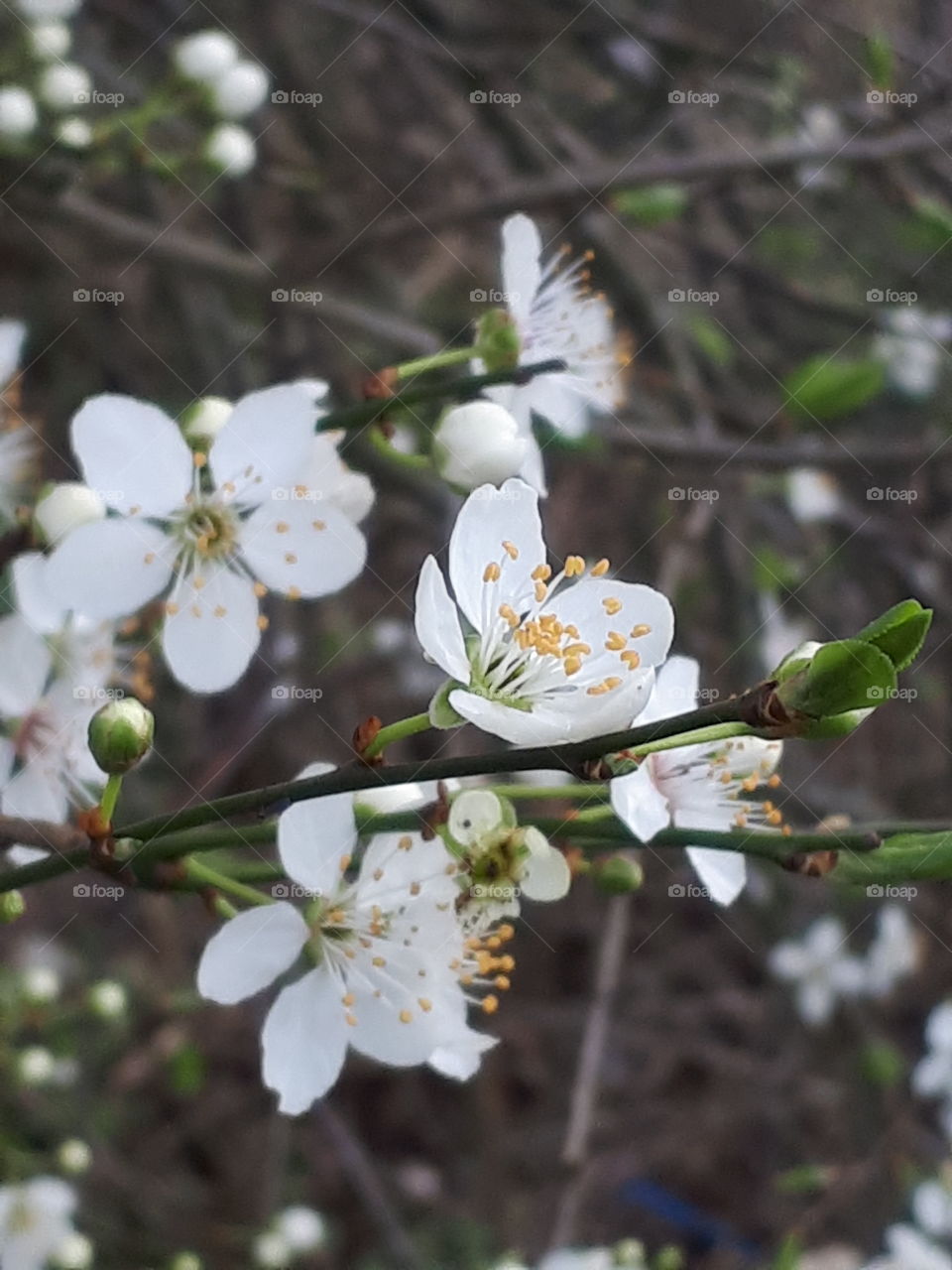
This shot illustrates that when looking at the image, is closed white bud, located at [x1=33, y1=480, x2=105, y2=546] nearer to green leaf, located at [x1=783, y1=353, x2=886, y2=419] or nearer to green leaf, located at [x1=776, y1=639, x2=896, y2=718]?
green leaf, located at [x1=776, y1=639, x2=896, y2=718]

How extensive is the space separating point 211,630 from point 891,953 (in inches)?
78.6

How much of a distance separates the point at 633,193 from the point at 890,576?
1.18m

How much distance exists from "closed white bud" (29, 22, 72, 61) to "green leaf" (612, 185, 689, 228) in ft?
2.89

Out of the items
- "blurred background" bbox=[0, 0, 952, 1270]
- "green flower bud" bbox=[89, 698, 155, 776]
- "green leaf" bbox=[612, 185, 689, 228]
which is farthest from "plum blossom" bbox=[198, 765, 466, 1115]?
"green leaf" bbox=[612, 185, 689, 228]

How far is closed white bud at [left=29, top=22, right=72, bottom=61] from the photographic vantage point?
59.1 inches

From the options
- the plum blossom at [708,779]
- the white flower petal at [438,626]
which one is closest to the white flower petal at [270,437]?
the white flower petal at [438,626]

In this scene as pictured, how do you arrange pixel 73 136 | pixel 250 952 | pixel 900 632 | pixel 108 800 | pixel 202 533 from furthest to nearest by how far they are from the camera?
1. pixel 73 136
2. pixel 202 533
3. pixel 250 952
4. pixel 108 800
5. pixel 900 632

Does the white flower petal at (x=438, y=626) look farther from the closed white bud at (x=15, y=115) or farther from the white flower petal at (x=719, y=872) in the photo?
Answer: the closed white bud at (x=15, y=115)

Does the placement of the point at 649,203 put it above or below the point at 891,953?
above

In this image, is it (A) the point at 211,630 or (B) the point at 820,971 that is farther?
(B) the point at 820,971

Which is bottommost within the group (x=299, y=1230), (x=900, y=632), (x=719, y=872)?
(x=299, y=1230)

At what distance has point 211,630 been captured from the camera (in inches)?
40.3

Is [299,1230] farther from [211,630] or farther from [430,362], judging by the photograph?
[430,362]

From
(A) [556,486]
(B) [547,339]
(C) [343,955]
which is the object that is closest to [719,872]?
(C) [343,955]
